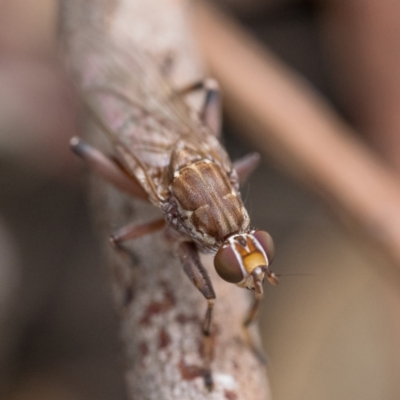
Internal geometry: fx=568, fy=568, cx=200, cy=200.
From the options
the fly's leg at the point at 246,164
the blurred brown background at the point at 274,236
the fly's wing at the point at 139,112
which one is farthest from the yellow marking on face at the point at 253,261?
the blurred brown background at the point at 274,236

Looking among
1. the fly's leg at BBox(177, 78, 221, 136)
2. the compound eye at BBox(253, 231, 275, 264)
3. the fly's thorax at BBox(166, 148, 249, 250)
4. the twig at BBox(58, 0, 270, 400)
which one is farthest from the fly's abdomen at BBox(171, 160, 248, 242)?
the fly's leg at BBox(177, 78, 221, 136)

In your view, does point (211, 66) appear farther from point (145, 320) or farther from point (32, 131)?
point (145, 320)

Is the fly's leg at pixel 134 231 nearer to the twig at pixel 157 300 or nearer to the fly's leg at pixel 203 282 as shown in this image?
the twig at pixel 157 300

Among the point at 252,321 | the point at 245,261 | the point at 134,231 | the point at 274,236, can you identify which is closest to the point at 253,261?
the point at 245,261

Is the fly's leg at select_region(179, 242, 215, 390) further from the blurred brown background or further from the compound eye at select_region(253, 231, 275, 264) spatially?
the blurred brown background

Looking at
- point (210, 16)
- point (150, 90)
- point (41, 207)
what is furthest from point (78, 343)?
point (210, 16)
